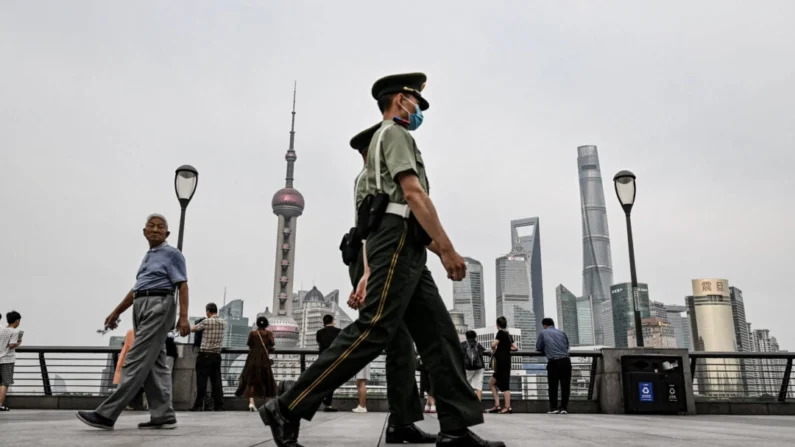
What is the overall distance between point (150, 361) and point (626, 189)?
9.63 m

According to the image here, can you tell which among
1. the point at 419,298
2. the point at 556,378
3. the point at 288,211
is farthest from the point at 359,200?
the point at 288,211

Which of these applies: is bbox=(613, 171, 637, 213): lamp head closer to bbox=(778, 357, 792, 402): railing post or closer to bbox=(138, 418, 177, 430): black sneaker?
bbox=(778, 357, 792, 402): railing post

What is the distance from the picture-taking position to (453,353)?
312 centimetres

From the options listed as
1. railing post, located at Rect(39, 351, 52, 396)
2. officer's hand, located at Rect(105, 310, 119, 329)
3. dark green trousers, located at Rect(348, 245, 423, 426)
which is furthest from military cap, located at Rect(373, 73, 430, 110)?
railing post, located at Rect(39, 351, 52, 396)

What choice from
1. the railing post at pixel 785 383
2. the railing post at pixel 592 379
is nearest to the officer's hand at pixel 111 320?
the railing post at pixel 592 379

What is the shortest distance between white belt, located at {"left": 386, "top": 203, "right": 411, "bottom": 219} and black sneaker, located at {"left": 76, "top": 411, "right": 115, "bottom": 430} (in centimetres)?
277

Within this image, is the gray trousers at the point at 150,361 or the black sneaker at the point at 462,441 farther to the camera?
the gray trousers at the point at 150,361

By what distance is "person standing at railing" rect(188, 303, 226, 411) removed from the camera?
395 inches

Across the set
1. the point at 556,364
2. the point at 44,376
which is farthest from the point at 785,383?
the point at 44,376

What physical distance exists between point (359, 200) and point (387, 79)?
2.24ft

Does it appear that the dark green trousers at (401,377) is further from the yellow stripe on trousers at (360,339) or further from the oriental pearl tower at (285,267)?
the oriental pearl tower at (285,267)

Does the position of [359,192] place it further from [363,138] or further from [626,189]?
[626,189]

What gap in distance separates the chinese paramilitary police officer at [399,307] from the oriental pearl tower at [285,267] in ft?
488

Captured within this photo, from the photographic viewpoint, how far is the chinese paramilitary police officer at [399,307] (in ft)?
9.26
